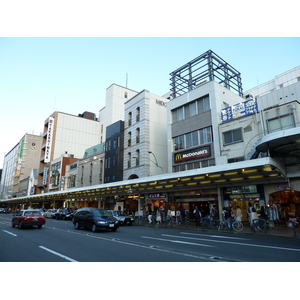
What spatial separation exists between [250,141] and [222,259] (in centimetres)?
1785

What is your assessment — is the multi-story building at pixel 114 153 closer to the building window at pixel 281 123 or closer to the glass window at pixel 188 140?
the glass window at pixel 188 140

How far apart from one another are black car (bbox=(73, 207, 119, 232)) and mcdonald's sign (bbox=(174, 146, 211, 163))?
13759 millimetres

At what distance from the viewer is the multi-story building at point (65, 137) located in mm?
70625

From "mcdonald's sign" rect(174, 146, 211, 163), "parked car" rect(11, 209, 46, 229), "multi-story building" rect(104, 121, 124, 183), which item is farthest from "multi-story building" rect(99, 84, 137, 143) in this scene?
"parked car" rect(11, 209, 46, 229)

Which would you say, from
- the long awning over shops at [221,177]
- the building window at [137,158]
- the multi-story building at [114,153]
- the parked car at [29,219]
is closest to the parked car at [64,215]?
the multi-story building at [114,153]

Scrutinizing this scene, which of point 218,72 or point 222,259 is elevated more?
point 218,72

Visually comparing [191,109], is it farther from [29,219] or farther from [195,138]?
[29,219]

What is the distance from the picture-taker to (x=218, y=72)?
31531 millimetres

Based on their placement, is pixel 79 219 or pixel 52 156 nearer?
pixel 79 219

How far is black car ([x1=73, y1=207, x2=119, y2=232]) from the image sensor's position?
16.5 m

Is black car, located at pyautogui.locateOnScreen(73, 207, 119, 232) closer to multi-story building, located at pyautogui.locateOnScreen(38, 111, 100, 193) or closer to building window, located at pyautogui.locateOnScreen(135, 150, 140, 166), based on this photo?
building window, located at pyautogui.locateOnScreen(135, 150, 140, 166)

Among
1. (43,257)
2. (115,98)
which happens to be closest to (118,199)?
(43,257)

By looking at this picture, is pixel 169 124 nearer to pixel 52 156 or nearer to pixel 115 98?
pixel 115 98
